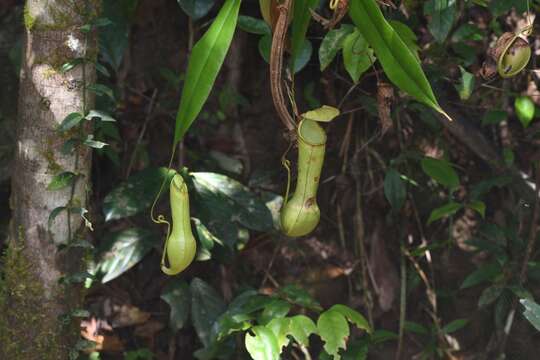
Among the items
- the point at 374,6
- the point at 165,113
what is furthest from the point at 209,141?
the point at 374,6

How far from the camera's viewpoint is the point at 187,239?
3.44 ft

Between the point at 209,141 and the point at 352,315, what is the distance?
2.08ft

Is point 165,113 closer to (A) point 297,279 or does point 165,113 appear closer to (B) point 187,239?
(A) point 297,279

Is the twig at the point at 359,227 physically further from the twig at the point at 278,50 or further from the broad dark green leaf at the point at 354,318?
the twig at the point at 278,50

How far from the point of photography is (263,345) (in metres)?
1.29

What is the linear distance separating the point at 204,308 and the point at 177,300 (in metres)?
0.06

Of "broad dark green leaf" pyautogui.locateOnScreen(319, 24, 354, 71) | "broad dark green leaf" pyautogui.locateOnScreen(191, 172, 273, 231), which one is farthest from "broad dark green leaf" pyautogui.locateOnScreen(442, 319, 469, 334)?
"broad dark green leaf" pyautogui.locateOnScreen(319, 24, 354, 71)

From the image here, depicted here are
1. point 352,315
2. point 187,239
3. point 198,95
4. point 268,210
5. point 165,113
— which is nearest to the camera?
point 198,95

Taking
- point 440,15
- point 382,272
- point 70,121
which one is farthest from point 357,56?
point 382,272

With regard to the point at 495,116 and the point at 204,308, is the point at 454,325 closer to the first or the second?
the point at 495,116

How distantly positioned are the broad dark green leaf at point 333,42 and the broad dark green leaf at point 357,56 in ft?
0.15

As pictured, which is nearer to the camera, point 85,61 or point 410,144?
point 85,61

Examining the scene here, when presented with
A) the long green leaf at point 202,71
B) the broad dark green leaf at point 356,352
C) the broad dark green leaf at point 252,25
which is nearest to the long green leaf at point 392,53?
the long green leaf at point 202,71

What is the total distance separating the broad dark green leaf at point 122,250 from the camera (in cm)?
151
